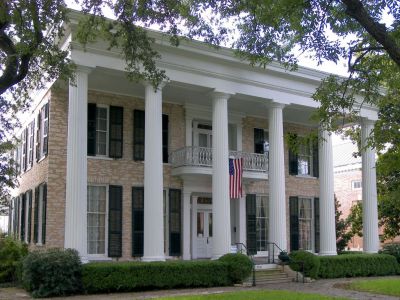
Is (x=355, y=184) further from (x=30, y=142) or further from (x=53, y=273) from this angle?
(x=53, y=273)

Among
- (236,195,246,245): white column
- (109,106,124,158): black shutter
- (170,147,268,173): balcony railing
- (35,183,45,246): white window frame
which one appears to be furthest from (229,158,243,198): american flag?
(35,183,45,246): white window frame

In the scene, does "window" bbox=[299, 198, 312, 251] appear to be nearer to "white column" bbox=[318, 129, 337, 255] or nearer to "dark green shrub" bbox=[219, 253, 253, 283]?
"white column" bbox=[318, 129, 337, 255]

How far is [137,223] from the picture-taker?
824 inches

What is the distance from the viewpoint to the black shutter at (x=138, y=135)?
70.3 feet

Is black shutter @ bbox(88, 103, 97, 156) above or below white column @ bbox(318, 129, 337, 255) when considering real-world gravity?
above

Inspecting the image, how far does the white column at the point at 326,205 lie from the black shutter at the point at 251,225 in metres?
2.88

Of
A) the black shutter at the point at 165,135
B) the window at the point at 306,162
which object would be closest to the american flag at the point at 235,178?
the black shutter at the point at 165,135

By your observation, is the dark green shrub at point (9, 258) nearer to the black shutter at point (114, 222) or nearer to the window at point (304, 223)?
the black shutter at point (114, 222)

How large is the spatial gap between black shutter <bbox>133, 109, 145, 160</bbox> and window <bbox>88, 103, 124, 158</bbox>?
0.58 meters

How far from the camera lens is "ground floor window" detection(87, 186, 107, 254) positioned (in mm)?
20109

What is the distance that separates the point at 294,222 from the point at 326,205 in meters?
2.84

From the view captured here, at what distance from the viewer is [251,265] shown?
60.7 feet

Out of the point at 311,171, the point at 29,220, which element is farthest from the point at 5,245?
the point at 311,171

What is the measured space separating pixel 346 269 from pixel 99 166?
10598 millimetres
